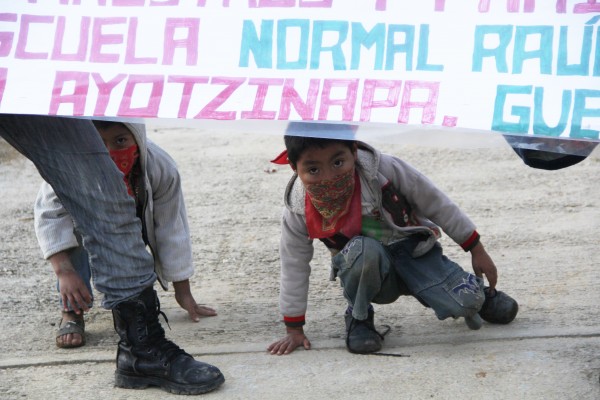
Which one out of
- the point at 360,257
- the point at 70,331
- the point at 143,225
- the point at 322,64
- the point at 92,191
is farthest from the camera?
the point at 143,225

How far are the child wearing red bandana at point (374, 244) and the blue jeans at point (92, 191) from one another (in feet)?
1.92

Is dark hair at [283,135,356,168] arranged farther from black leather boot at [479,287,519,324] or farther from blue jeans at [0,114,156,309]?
black leather boot at [479,287,519,324]

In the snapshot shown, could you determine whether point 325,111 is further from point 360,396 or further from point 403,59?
point 360,396

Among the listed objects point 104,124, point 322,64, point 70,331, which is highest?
point 322,64

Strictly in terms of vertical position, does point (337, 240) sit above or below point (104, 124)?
below

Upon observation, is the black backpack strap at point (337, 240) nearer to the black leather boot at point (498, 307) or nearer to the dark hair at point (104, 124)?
the black leather boot at point (498, 307)

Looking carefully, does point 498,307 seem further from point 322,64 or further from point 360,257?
point 322,64

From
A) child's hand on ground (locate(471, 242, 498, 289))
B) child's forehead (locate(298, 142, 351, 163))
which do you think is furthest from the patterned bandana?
child's hand on ground (locate(471, 242, 498, 289))

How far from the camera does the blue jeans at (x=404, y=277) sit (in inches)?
131

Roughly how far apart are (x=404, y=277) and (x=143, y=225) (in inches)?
39.0

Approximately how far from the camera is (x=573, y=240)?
171 inches

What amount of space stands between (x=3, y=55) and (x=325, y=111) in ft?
3.11

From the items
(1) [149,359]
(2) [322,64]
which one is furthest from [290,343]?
(2) [322,64]

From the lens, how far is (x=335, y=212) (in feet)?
11.1
